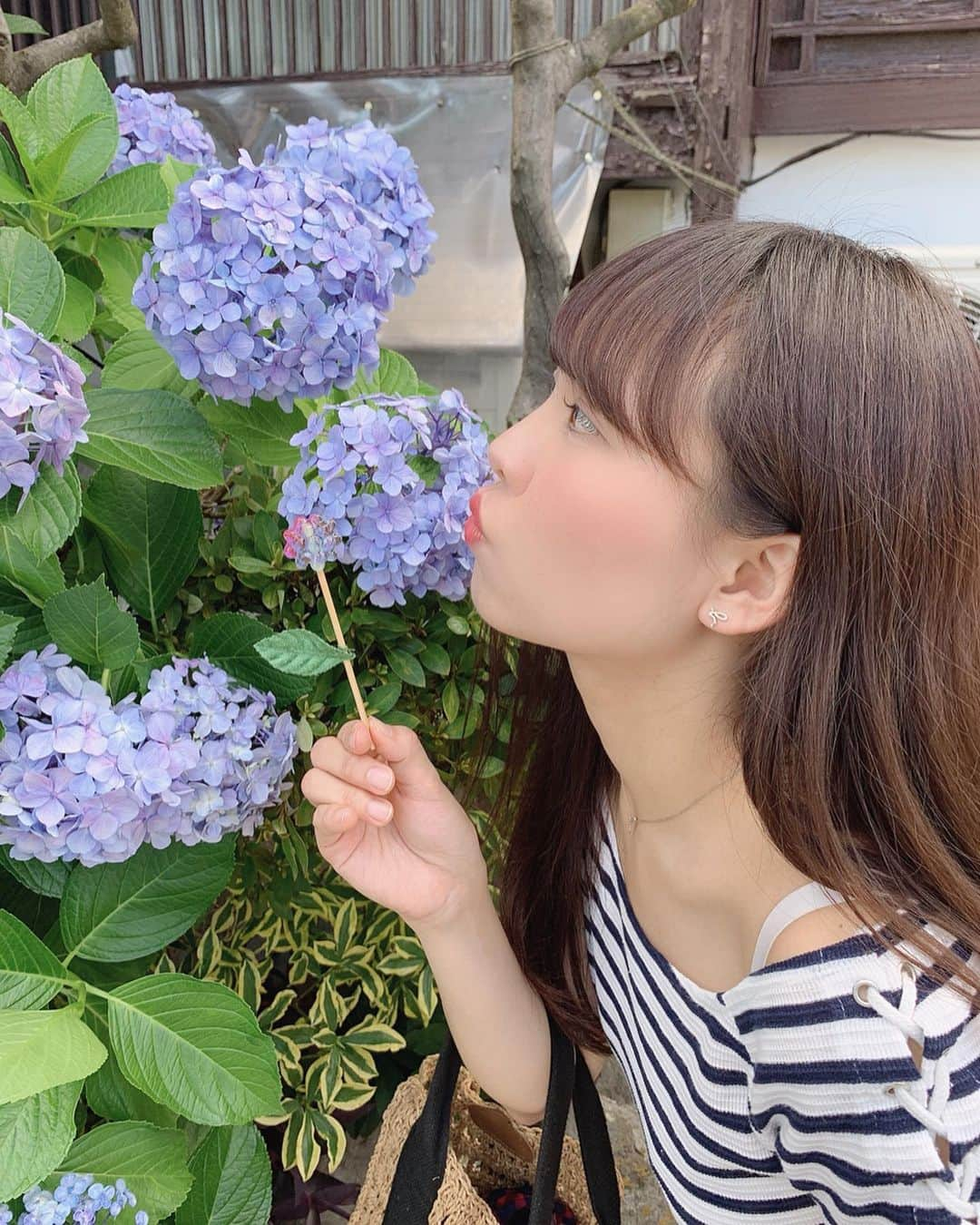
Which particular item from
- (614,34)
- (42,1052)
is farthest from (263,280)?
(614,34)

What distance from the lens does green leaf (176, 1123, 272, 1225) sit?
96cm

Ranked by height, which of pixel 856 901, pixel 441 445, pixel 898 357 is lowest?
pixel 856 901

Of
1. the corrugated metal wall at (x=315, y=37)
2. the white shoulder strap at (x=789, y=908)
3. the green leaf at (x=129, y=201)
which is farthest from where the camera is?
the corrugated metal wall at (x=315, y=37)

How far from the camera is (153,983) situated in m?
0.87

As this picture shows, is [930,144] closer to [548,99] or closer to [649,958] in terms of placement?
[548,99]

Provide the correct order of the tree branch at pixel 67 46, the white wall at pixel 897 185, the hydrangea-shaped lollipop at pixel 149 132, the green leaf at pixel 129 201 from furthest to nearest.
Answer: the white wall at pixel 897 185, the tree branch at pixel 67 46, the hydrangea-shaped lollipop at pixel 149 132, the green leaf at pixel 129 201

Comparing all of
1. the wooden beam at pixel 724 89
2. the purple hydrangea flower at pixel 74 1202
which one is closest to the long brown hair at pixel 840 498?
the purple hydrangea flower at pixel 74 1202

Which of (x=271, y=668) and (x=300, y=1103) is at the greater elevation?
(x=271, y=668)

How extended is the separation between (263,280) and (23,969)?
0.63 metres

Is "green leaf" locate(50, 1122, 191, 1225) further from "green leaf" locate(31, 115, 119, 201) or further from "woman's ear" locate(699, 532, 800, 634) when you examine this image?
"green leaf" locate(31, 115, 119, 201)

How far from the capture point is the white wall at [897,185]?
261cm

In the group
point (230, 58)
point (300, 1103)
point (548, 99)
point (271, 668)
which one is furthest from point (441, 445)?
point (230, 58)

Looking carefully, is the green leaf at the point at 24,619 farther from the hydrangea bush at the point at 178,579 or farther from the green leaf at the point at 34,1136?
the green leaf at the point at 34,1136

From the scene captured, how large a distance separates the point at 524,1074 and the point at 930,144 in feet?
8.57
